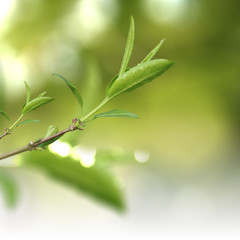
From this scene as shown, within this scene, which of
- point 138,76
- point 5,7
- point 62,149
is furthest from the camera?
point 5,7

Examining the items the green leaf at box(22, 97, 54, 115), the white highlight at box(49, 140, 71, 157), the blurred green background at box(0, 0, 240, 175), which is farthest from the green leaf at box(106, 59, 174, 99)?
the blurred green background at box(0, 0, 240, 175)

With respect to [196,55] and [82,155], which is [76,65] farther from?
[82,155]

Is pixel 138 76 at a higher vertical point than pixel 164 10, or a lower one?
lower

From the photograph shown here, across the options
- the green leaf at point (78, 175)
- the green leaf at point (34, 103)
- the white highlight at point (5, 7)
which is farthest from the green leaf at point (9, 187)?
the white highlight at point (5, 7)

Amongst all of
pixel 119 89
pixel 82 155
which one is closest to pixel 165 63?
pixel 119 89

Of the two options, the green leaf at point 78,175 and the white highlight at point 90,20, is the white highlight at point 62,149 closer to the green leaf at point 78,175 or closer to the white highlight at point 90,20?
the green leaf at point 78,175

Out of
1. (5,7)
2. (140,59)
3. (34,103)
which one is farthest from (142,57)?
(34,103)

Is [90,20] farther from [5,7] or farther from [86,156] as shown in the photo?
[86,156]
